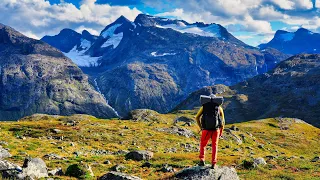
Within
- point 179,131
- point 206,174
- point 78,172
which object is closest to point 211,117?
point 206,174

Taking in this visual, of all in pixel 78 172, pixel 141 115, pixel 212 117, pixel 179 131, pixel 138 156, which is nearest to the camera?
pixel 212 117

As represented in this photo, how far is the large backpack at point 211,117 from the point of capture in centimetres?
2233

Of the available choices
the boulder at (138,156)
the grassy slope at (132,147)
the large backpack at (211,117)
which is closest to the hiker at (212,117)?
the large backpack at (211,117)

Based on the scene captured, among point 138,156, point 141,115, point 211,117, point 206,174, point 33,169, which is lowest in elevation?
point 141,115

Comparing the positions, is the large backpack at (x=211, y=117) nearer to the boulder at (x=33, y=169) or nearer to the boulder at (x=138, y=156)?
the boulder at (x=33, y=169)

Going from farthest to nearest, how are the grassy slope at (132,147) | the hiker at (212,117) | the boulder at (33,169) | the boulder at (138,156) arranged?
1. the boulder at (138,156)
2. the grassy slope at (132,147)
3. the hiker at (212,117)
4. the boulder at (33,169)

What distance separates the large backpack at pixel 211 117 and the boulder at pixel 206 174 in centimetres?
280

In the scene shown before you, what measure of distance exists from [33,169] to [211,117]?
12656mm

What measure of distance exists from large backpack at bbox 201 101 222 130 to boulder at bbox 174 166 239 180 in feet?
9.18

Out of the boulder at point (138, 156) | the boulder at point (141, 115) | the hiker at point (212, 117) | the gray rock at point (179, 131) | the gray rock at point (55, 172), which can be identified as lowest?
the boulder at point (141, 115)

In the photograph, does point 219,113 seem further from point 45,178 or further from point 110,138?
point 110,138

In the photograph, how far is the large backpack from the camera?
73.3 ft

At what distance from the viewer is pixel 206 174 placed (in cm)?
2136

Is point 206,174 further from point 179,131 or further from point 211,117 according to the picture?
point 179,131
